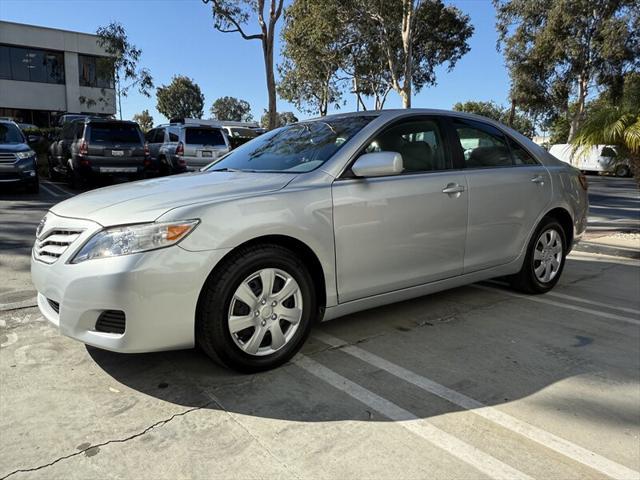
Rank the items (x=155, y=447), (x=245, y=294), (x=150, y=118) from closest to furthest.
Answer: (x=155, y=447) → (x=245, y=294) → (x=150, y=118)

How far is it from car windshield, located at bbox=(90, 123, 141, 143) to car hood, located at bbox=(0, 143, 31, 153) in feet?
4.72

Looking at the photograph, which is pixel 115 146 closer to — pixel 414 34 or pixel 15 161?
pixel 15 161

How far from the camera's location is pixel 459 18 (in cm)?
2905

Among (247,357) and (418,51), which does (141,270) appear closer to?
(247,357)

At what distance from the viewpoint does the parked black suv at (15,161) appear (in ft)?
35.3

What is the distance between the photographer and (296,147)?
12.5 ft

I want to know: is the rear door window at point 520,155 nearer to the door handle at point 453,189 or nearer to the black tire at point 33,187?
the door handle at point 453,189

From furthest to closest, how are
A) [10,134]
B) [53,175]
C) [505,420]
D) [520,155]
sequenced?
[53,175] → [10,134] → [520,155] → [505,420]

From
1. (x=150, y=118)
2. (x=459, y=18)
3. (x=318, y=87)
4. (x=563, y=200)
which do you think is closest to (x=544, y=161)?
(x=563, y=200)

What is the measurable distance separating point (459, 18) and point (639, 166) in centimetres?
2432

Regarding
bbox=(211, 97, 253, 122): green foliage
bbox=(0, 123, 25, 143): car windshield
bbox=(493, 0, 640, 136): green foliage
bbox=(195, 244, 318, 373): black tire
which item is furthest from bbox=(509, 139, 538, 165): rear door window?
bbox=(211, 97, 253, 122): green foliage

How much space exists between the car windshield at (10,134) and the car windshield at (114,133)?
1547 mm

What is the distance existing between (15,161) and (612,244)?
11360 mm

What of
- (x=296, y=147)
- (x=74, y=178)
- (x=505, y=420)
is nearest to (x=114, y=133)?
(x=74, y=178)
